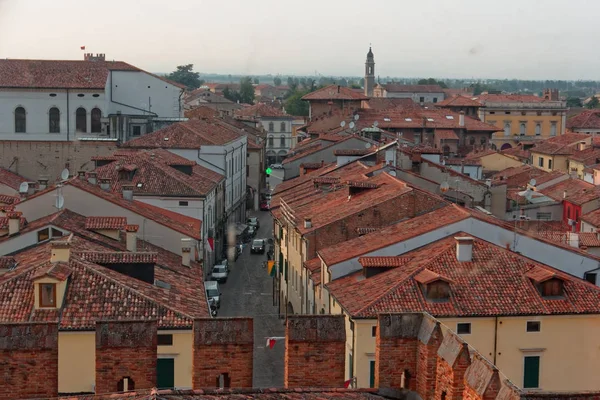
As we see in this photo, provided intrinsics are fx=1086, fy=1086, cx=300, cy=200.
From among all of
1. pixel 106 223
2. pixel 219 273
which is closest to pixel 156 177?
pixel 219 273

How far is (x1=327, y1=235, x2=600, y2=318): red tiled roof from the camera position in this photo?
79.2 feet

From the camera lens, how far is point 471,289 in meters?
24.8

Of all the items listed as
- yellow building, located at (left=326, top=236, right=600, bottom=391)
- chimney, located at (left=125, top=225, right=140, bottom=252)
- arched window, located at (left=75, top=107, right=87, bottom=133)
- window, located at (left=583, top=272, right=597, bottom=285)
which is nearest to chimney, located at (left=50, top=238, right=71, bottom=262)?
chimney, located at (left=125, top=225, right=140, bottom=252)

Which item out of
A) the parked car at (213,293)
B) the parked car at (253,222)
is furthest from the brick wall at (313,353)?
the parked car at (253,222)

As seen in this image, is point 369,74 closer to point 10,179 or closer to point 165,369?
point 10,179

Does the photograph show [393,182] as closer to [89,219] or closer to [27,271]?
[89,219]

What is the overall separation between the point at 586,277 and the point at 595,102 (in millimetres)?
145924

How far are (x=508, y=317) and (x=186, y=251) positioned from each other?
447 inches

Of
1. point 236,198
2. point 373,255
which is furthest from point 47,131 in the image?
point 373,255

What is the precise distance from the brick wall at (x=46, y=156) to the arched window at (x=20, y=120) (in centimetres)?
471

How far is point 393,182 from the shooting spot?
34594mm

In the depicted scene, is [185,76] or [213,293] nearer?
[213,293]

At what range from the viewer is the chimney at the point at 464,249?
26.0 m

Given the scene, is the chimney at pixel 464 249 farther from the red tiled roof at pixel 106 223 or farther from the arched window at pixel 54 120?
the arched window at pixel 54 120
